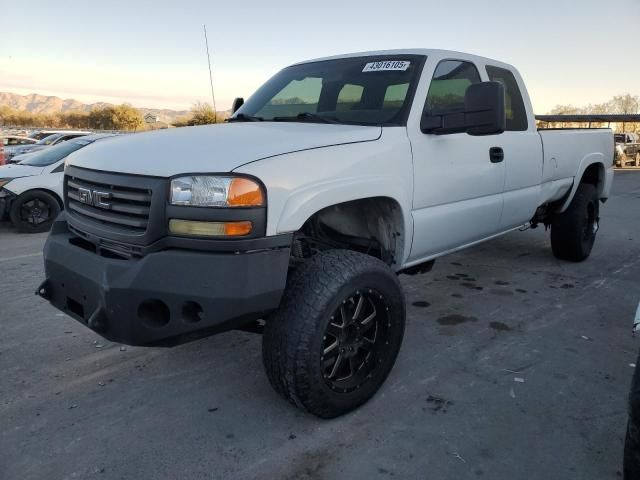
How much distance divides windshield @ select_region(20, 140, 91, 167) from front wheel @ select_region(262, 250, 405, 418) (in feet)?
23.0

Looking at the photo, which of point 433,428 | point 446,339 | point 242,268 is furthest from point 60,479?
point 446,339

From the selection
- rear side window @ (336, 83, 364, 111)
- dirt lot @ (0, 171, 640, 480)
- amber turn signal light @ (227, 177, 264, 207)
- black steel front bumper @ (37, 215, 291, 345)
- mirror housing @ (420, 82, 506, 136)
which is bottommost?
dirt lot @ (0, 171, 640, 480)

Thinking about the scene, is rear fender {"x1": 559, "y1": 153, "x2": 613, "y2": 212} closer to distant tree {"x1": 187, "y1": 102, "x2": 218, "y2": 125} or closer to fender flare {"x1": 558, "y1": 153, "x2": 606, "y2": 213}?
fender flare {"x1": 558, "y1": 153, "x2": 606, "y2": 213}

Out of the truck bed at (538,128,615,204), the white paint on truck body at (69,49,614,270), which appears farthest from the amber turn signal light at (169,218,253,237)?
the truck bed at (538,128,615,204)

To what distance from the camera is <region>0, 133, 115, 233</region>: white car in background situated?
24.3ft

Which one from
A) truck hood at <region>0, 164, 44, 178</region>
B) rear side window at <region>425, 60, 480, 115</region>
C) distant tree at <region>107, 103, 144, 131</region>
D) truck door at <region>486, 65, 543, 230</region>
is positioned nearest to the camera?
rear side window at <region>425, 60, 480, 115</region>

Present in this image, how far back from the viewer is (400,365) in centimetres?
315

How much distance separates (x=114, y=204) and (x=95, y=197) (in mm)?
175

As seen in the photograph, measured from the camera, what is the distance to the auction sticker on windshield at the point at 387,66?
3230 mm

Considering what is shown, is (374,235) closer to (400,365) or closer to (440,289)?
(400,365)

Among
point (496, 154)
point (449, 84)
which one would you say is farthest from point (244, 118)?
point (496, 154)

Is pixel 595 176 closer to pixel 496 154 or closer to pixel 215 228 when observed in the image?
pixel 496 154

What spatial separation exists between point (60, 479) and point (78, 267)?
917 mm

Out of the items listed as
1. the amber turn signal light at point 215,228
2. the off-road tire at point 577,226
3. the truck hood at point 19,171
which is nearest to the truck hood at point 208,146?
the amber turn signal light at point 215,228
